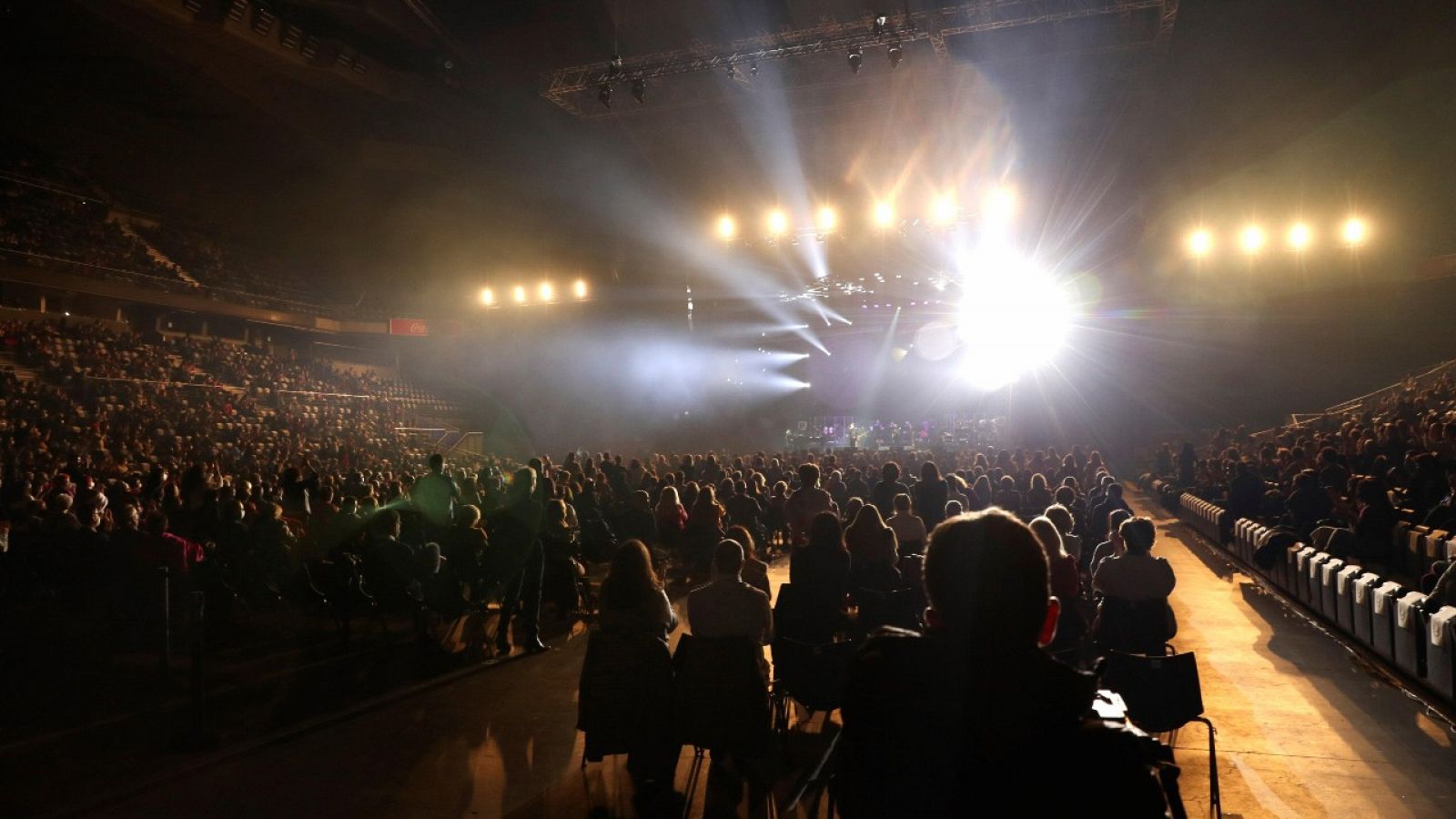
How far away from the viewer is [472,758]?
4.93 m

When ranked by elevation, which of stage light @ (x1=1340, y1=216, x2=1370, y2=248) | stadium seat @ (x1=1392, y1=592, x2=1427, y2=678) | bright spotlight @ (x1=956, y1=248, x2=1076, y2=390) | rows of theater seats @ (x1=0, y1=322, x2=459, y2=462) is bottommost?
stadium seat @ (x1=1392, y1=592, x2=1427, y2=678)

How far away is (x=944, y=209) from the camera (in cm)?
1848

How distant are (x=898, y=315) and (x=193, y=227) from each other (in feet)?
100

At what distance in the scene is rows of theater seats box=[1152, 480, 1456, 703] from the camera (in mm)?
5531

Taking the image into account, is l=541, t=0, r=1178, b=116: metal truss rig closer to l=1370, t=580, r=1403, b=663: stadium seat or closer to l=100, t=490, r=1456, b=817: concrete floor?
l=1370, t=580, r=1403, b=663: stadium seat

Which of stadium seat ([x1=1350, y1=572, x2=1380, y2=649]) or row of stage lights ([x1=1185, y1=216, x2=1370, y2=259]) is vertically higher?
row of stage lights ([x1=1185, y1=216, x2=1370, y2=259])

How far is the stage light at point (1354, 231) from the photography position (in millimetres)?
21875

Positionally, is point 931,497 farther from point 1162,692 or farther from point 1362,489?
point 1162,692

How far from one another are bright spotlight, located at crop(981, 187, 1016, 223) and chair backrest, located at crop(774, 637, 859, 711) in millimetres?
15539

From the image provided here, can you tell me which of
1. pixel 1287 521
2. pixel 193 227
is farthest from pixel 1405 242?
pixel 193 227

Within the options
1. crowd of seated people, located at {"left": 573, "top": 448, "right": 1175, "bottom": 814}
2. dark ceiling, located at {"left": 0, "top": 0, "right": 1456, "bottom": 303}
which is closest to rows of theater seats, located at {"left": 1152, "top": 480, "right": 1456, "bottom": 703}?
crowd of seated people, located at {"left": 573, "top": 448, "right": 1175, "bottom": 814}

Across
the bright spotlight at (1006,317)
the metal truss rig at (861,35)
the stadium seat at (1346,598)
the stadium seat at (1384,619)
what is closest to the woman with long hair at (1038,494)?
the stadium seat at (1346,598)

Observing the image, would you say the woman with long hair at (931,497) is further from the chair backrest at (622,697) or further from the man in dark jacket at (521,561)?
the chair backrest at (622,697)

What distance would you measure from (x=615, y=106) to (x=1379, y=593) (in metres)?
16.4
